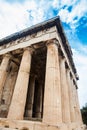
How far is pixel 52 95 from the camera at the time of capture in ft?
26.4

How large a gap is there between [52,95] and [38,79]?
1190 cm

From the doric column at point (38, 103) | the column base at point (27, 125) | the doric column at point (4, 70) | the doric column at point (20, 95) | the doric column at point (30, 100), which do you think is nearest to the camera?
the column base at point (27, 125)

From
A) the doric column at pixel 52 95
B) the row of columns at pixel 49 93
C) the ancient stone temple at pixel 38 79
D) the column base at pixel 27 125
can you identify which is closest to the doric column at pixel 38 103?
the ancient stone temple at pixel 38 79

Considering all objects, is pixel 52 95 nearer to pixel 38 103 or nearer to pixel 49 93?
pixel 49 93

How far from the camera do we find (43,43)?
454 inches

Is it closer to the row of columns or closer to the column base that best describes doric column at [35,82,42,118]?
the row of columns

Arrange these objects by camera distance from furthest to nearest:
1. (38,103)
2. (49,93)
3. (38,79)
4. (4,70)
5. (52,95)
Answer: (38,79) < (38,103) < (4,70) < (49,93) < (52,95)

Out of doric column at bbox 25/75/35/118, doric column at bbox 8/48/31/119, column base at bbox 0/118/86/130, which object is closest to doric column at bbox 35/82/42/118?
doric column at bbox 25/75/35/118

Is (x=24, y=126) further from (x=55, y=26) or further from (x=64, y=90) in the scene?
(x=55, y=26)

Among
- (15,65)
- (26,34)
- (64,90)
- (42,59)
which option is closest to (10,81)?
(15,65)

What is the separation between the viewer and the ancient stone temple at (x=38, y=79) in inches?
304

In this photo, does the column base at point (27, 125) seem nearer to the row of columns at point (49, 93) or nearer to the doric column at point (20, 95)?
the row of columns at point (49, 93)

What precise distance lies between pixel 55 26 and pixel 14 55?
5.96 meters

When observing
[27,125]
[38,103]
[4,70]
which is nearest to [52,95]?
[27,125]
